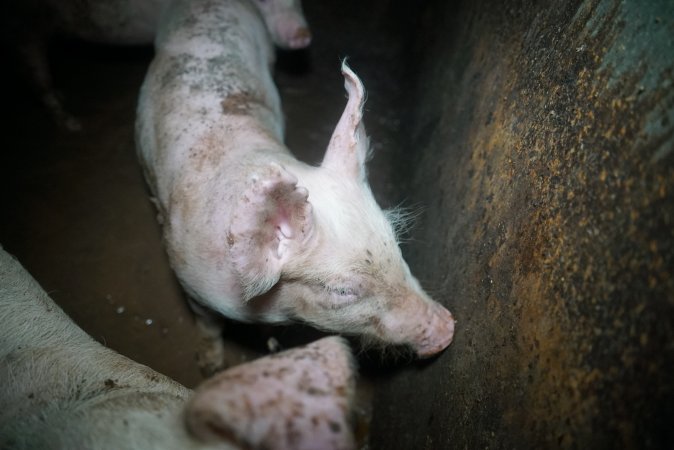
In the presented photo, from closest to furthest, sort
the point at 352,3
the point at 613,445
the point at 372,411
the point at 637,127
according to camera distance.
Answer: the point at 613,445 → the point at 637,127 → the point at 372,411 → the point at 352,3

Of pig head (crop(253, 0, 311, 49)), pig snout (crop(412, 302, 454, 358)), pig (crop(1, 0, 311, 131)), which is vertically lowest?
pig snout (crop(412, 302, 454, 358))

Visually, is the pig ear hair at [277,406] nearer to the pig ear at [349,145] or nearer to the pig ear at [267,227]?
the pig ear at [267,227]

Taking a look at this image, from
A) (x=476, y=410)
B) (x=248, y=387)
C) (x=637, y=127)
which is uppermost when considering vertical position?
(x=637, y=127)

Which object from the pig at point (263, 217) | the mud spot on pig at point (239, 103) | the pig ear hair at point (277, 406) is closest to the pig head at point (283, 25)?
the pig at point (263, 217)

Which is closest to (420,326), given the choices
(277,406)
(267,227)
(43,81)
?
(267,227)

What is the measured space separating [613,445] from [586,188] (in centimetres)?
67

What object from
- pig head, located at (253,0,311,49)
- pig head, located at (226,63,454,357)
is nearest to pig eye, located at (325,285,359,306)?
pig head, located at (226,63,454,357)

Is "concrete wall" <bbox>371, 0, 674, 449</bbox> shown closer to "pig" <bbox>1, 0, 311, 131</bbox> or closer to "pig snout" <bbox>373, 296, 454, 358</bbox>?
"pig snout" <bbox>373, 296, 454, 358</bbox>

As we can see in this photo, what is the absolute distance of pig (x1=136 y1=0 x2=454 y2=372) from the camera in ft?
5.86

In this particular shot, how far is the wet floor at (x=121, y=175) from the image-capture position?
3.04 meters

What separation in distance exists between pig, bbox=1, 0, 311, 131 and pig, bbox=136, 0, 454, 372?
1.15 m

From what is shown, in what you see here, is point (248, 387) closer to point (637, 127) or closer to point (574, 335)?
point (574, 335)

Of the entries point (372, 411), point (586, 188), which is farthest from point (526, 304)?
point (372, 411)

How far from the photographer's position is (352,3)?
15.5 feet
